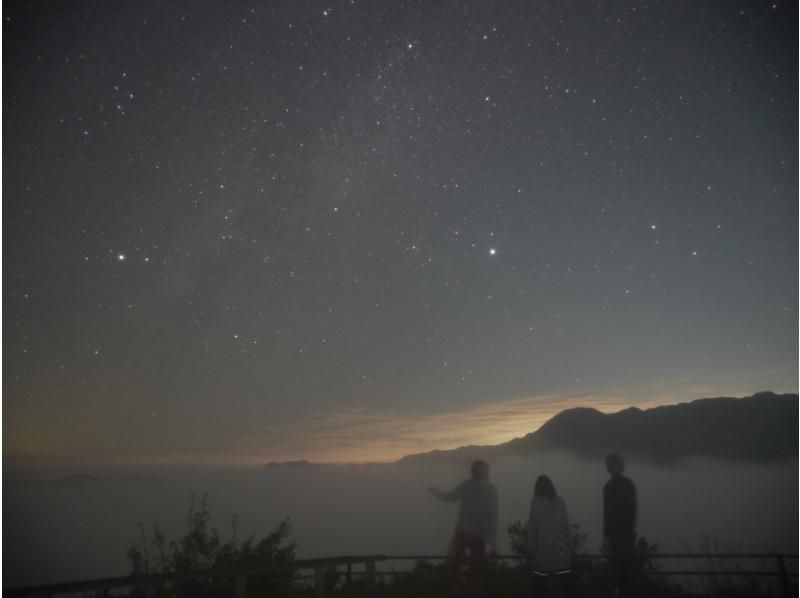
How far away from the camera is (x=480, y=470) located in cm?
530

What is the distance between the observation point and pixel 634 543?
205 inches


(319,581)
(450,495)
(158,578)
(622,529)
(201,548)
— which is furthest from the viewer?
(201,548)

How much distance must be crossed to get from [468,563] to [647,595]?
3.39m

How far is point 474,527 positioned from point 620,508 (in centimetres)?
150

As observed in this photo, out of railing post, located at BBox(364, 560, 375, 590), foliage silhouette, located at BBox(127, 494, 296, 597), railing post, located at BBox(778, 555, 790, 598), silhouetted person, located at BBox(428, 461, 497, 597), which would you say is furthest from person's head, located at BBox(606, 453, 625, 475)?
foliage silhouette, located at BBox(127, 494, 296, 597)

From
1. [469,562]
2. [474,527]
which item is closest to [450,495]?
[474,527]

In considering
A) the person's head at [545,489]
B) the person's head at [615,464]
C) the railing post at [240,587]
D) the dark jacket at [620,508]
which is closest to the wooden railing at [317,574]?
the railing post at [240,587]

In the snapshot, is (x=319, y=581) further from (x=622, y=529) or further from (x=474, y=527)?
(x=622, y=529)

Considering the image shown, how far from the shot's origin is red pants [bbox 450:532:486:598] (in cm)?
534

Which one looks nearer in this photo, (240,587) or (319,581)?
(240,587)

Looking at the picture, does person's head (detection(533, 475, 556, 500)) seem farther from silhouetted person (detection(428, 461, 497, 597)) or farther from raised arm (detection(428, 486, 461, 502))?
raised arm (detection(428, 486, 461, 502))

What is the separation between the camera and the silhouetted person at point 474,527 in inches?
207

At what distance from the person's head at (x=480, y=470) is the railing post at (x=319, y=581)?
3548mm

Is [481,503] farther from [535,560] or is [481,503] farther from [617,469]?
[617,469]
